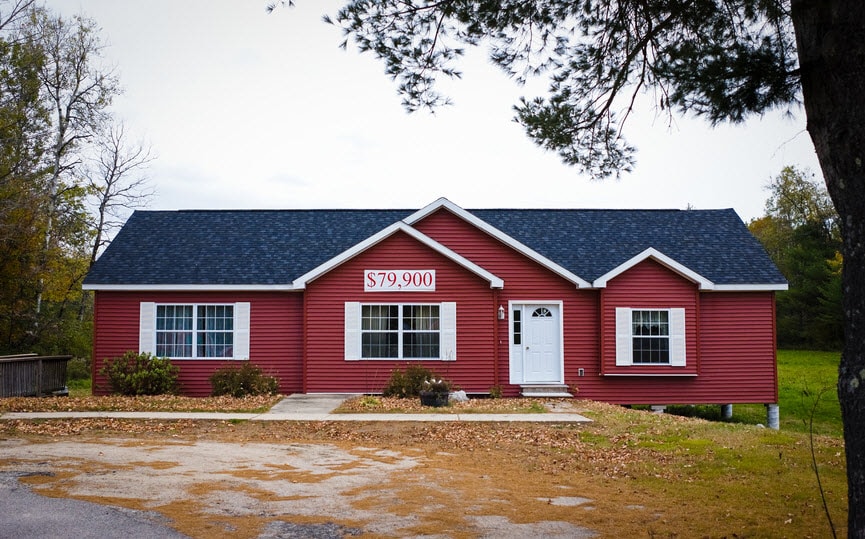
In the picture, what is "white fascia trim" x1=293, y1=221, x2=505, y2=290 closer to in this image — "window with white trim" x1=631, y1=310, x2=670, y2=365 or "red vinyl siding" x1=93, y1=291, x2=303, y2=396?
"red vinyl siding" x1=93, y1=291, x2=303, y2=396

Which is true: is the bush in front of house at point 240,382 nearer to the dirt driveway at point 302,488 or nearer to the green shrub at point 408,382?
the green shrub at point 408,382

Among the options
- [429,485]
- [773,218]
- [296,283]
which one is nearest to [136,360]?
[296,283]

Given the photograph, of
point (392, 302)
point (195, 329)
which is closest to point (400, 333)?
point (392, 302)

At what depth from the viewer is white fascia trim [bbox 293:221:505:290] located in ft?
61.3

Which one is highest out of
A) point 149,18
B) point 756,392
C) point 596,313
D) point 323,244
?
point 149,18

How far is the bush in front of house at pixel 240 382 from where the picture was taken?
1827 cm

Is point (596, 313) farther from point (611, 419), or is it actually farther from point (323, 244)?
point (323, 244)

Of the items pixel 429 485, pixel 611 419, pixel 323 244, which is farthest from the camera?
pixel 323 244

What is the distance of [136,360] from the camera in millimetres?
19109

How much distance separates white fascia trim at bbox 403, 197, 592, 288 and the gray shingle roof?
0.61 m

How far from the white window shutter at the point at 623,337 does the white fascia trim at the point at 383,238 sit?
3071 millimetres

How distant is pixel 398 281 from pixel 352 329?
1640 millimetres

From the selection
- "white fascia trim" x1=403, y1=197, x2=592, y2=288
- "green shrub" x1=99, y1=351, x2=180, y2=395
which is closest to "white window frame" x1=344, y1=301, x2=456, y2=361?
"white fascia trim" x1=403, y1=197, x2=592, y2=288

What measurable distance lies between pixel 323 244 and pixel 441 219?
369 cm
